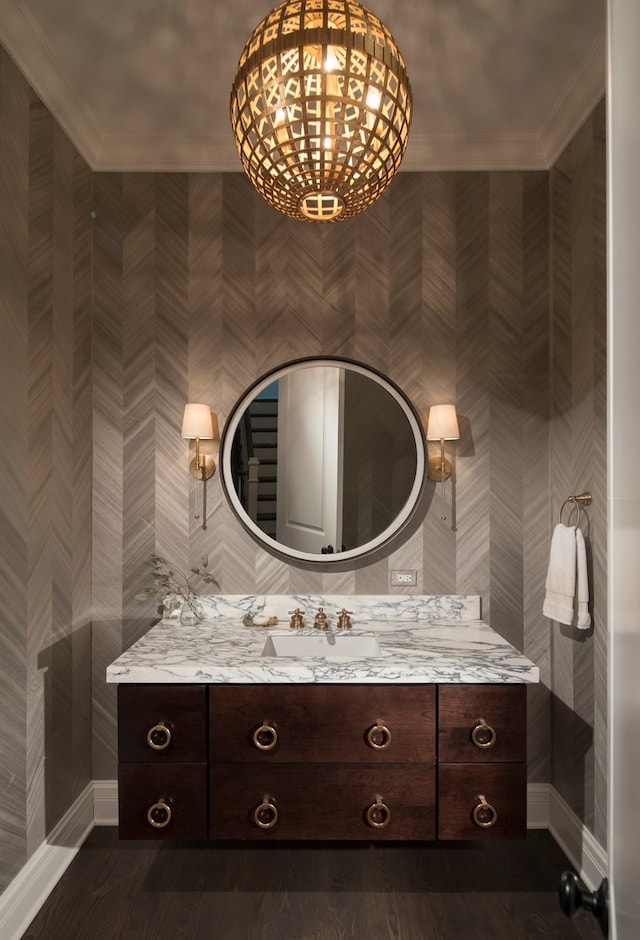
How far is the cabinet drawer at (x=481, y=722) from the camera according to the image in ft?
6.40

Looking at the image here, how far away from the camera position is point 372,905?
2.12 m

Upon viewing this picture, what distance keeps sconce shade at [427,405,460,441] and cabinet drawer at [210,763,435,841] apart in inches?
48.3

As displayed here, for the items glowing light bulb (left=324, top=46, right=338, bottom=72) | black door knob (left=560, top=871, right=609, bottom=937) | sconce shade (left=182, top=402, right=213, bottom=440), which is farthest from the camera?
sconce shade (left=182, top=402, right=213, bottom=440)

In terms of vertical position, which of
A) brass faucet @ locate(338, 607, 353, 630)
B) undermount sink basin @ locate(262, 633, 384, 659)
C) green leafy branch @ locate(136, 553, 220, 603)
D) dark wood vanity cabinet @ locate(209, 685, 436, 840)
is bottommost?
dark wood vanity cabinet @ locate(209, 685, 436, 840)

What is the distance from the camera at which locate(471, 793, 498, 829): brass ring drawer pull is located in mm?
1935

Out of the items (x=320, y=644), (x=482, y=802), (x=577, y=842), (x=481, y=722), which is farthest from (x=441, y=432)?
(x=577, y=842)

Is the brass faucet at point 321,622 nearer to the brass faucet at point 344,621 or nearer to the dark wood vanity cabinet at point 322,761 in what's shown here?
the brass faucet at point 344,621

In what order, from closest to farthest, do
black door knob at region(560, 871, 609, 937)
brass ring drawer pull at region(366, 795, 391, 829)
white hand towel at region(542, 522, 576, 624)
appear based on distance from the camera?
black door knob at region(560, 871, 609, 937) → brass ring drawer pull at region(366, 795, 391, 829) → white hand towel at region(542, 522, 576, 624)

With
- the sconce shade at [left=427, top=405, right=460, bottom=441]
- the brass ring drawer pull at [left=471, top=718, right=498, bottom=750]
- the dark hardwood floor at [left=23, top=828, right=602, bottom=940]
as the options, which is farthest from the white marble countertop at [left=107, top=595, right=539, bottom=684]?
the dark hardwood floor at [left=23, top=828, right=602, bottom=940]

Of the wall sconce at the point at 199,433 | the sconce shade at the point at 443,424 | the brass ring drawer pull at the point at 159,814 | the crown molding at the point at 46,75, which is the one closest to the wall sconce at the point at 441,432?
the sconce shade at the point at 443,424

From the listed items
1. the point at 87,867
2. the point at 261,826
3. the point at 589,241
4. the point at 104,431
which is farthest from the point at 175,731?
the point at 589,241

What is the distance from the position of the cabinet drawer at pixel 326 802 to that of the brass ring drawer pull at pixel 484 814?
0.42ft

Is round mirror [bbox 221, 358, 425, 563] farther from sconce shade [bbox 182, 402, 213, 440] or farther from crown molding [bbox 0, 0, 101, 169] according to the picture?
crown molding [bbox 0, 0, 101, 169]

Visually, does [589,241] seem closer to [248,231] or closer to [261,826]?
[248,231]
